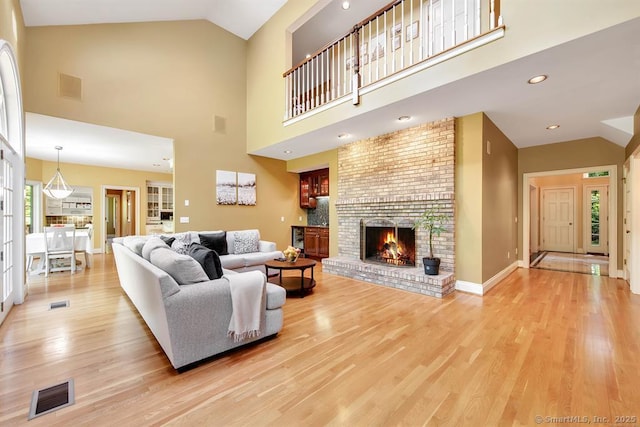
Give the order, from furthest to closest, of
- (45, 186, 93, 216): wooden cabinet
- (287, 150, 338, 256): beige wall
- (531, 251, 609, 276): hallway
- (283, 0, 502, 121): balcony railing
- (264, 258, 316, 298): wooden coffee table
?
(45, 186, 93, 216): wooden cabinet < (287, 150, 338, 256): beige wall < (531, 251, 609, 276): hallway < (264, 258, 316, 298): wooden coffee table < (283, 0, 502, 121): balcony railing

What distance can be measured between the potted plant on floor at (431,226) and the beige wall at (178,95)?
397 cm

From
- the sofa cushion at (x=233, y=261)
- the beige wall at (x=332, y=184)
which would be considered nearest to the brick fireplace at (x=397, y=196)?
the beige wall at (x=332, y=184)

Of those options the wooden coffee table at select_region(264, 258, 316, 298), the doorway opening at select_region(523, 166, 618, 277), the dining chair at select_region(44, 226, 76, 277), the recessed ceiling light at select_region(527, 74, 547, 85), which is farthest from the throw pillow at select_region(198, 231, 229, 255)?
the doorway opening at select_region(523, 166, 618, 277)

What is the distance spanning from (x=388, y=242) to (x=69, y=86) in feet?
19.9

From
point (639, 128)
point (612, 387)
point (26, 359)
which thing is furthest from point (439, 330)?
point (639, 128)

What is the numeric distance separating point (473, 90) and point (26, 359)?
16.8 feet

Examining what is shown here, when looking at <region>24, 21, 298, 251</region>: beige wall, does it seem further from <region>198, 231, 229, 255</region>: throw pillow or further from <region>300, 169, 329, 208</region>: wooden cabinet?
<region>198, 231, 229, 255</region>: throw pillow

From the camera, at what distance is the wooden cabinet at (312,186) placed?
700 cm

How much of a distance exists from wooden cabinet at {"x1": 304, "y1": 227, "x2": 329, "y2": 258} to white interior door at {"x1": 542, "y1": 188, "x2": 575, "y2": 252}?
711 centimetres

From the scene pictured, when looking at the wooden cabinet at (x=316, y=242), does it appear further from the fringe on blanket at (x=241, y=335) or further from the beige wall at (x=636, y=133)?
the beige wall at (x=636, y=133)

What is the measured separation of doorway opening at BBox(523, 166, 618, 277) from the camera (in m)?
7.32

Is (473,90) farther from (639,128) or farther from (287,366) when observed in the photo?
(287,366)

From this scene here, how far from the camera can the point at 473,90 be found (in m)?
3.17

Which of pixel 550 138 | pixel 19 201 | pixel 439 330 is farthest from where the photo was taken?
pixel 550 138
